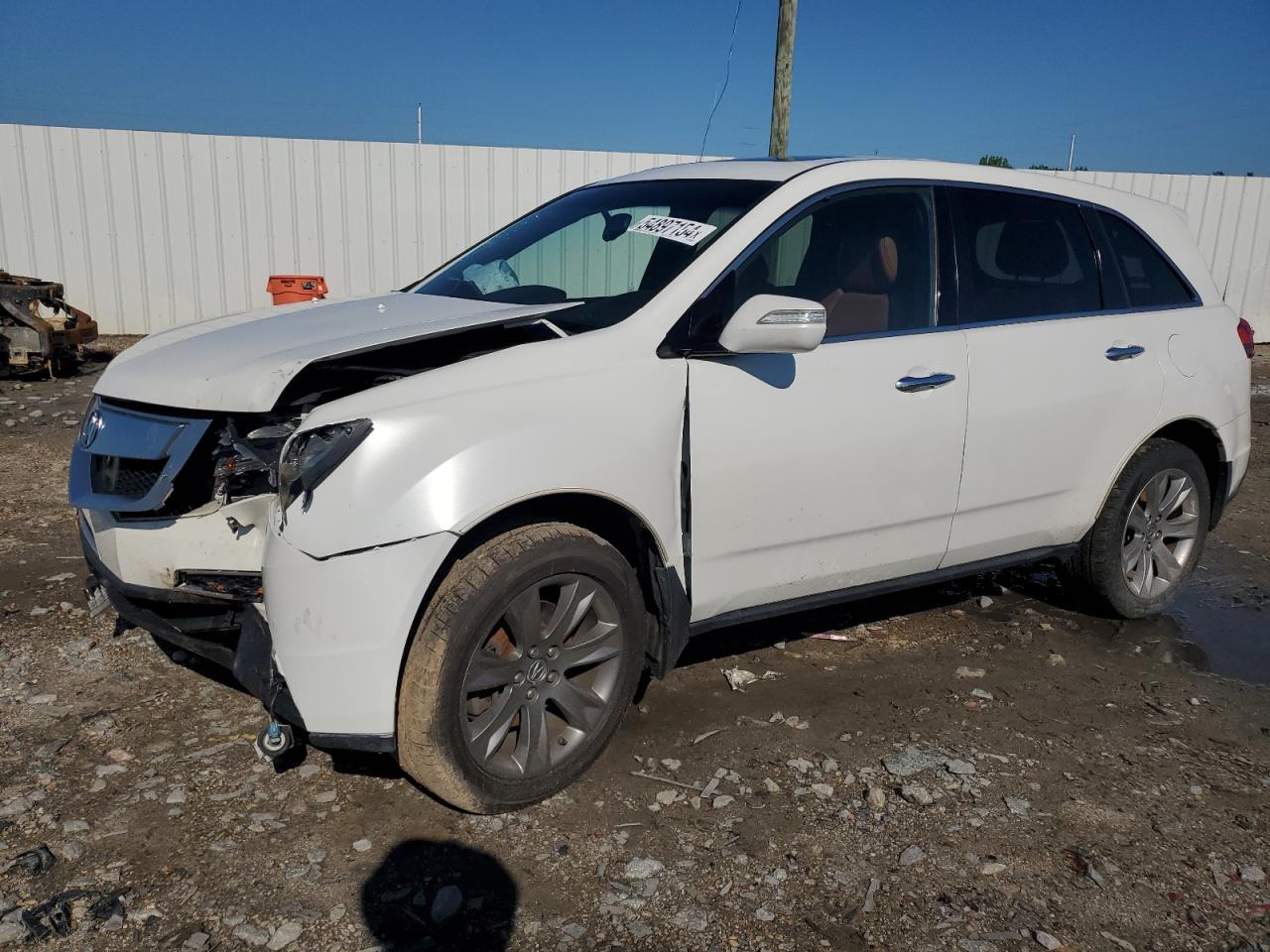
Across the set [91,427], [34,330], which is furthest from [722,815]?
[34,330]

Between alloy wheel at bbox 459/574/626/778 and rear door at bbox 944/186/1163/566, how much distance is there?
4.96 ft

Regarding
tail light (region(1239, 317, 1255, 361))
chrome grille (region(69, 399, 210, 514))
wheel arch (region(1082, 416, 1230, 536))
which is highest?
tail light (region(1239, 317, 1255, 361))

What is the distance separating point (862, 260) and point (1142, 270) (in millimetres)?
1568

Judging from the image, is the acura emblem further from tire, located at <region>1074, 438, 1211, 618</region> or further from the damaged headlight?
tire, located at <region>1074, 438, 1211, 618</region>

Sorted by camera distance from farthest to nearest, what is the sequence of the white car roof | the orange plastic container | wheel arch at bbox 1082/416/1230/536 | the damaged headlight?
the orange plastic container, wheel arch at bbox 1082/416/1230/536, the white car roof, the damaged headlight

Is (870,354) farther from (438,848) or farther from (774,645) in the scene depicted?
(438,848)

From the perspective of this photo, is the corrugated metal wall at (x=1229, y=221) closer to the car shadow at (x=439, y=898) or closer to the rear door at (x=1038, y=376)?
the rear door at (x=1038, y=376)

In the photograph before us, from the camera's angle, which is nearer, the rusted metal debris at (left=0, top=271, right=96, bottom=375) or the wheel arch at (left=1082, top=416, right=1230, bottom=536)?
the wheel arch at (left=1082, top=416, right=1230, bottom=536)

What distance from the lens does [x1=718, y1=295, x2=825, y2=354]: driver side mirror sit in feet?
9.80

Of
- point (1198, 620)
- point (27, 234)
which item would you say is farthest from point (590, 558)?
point (27, 234)

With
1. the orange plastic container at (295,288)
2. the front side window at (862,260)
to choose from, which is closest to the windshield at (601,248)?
the front side window at (862,260)

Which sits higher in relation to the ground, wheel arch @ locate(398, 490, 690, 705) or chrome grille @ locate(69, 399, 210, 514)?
chrome grille @ locate(69, 399, 210, 514)

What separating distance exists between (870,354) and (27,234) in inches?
460

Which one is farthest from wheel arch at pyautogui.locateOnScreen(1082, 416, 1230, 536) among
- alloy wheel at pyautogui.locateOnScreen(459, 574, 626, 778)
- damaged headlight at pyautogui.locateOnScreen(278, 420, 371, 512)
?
damaged headlight at pyautogui.locateOnScreen(278, 420, 371, 512)
